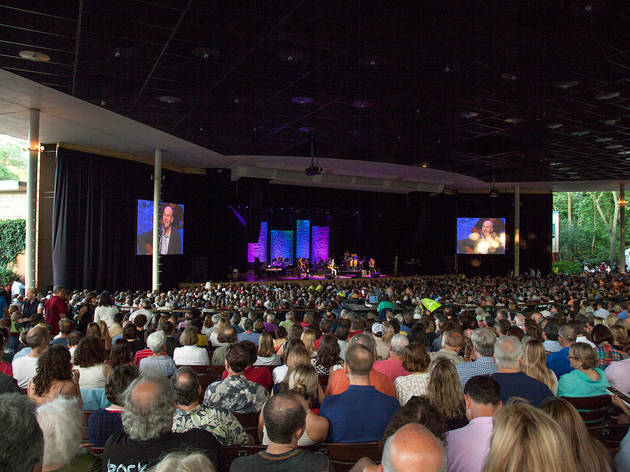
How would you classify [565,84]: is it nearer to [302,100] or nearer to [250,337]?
[302,100]

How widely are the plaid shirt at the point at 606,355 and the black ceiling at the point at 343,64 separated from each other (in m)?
4.44

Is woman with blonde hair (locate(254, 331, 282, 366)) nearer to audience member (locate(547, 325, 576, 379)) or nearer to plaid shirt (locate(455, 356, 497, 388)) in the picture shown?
plaid shirt (locate(455, 356, 497, 388))

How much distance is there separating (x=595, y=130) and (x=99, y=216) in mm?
15899

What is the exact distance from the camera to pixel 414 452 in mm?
1585

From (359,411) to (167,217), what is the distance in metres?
17.9

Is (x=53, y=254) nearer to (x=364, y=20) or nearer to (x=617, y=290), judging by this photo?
(x=364, y=20)

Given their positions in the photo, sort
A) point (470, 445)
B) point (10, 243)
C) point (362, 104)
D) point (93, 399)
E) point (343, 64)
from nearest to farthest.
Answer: point (470, 445) → point (93, 399) → point (343, 64) → point (362, 104) → point (10, 243)

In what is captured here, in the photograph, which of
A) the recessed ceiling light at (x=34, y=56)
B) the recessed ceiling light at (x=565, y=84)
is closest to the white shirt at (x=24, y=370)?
the recessed ceiling light at (x=34, y=56)

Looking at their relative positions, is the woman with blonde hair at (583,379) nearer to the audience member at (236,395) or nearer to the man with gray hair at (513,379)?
the man with gray hair at (513,379)

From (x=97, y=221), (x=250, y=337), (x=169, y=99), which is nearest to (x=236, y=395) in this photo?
(x=250, y=337)

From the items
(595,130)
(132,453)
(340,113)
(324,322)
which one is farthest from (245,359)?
(595,130)

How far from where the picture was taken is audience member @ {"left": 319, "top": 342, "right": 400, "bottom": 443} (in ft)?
9.11

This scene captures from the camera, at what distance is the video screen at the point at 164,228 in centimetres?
1797

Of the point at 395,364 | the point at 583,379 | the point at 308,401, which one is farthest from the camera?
the point at 395,364
